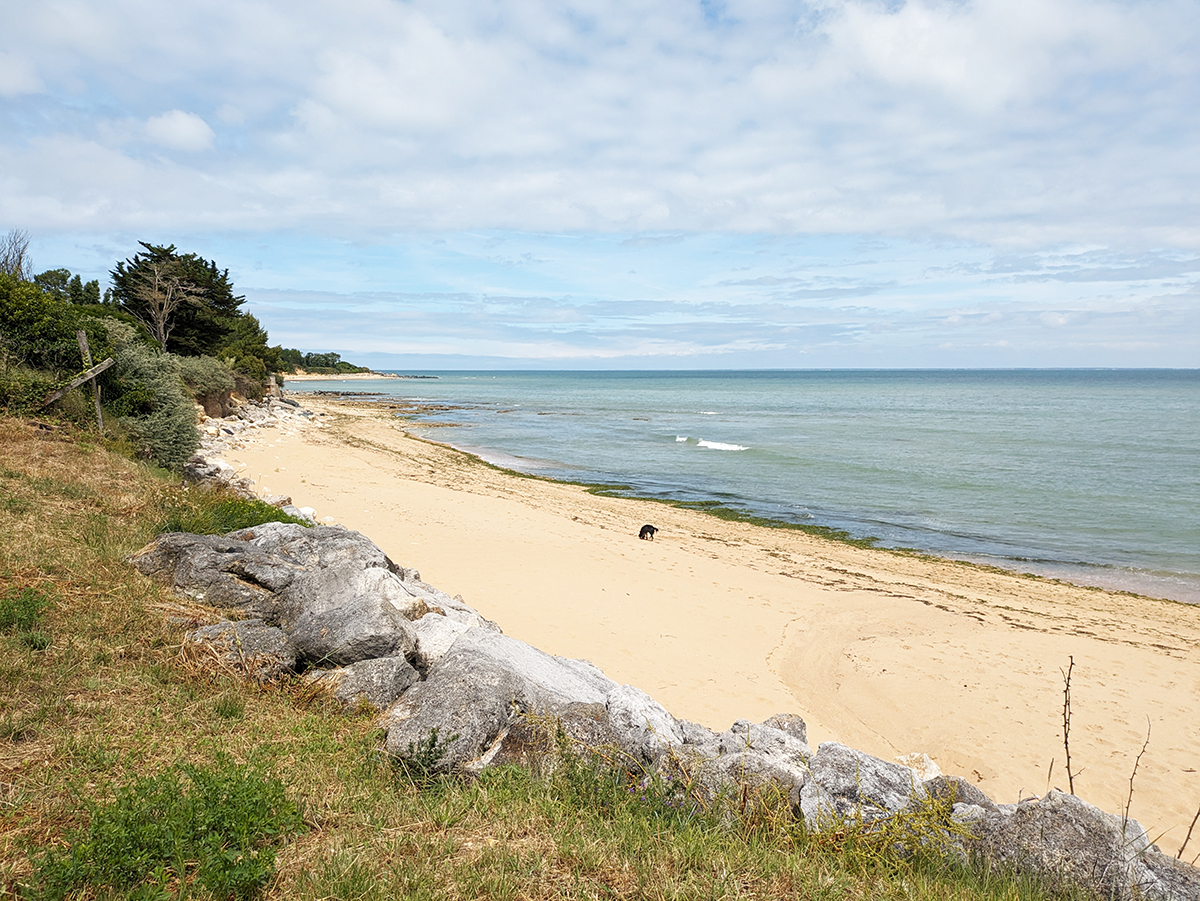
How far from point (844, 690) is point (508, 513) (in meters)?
11.9

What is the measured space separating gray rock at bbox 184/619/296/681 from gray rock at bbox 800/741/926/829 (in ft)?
14.0

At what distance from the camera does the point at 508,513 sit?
19.5 m

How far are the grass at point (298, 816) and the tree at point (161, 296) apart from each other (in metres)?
33.2

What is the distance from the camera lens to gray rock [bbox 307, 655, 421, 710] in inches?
205

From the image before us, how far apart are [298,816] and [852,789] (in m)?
3.50

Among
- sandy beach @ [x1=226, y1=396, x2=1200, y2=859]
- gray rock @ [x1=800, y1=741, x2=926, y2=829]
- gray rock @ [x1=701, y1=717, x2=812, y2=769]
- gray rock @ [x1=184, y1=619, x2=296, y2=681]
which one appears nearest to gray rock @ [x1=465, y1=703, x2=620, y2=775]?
gray rock @ [x1=701, y1=717, x2=812, y2=769]

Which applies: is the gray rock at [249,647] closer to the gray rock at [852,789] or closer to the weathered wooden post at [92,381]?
the gray rock at [852,789]

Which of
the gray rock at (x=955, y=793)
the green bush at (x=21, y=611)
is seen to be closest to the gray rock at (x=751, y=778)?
the gray rock at (x=955, y=793)

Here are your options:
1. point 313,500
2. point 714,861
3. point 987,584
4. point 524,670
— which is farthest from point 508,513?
point 714,861

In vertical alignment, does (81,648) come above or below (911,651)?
above

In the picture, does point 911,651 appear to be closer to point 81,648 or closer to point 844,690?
point 844,690

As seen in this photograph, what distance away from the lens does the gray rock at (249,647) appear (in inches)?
212

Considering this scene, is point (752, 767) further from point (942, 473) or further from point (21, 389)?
point (942, 473)

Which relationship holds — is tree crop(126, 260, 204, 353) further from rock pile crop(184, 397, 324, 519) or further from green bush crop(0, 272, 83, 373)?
green bush crop(0, 272, 83, 373)
